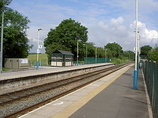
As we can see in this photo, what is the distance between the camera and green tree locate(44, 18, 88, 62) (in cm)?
7888

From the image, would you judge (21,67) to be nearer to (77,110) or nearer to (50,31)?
(77,110)

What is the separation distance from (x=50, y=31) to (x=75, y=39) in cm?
982

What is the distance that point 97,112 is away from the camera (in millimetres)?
7977

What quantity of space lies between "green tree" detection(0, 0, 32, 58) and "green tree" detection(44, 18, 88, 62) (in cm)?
2985

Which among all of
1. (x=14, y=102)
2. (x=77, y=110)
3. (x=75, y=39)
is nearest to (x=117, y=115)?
(x=77, y=110)

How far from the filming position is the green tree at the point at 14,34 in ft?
125

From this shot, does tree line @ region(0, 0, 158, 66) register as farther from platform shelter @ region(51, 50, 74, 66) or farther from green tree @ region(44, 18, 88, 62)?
platform shelter @ region(51, 50, 74, 66)

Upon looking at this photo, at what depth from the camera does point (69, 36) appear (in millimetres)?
80562

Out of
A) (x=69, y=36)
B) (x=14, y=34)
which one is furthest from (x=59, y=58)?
(x=69, y=36)

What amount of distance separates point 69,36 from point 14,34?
1691 inches

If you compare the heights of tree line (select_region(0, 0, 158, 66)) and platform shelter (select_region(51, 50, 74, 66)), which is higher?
tree line (select_region(0, 0, 158, 66))

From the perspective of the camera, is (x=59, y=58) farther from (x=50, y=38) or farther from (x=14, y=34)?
(x=50, y=38)

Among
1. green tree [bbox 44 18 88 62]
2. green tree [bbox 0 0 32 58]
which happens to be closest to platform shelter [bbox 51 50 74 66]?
green tree [bbox 0 0 32 58]

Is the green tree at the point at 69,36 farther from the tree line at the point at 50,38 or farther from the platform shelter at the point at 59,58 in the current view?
the platform shelter at the point at 59,58
